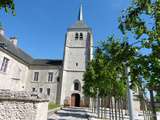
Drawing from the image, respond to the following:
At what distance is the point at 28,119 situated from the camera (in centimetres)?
733

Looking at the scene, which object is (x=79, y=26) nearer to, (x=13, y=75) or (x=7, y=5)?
(x=13, y=75)

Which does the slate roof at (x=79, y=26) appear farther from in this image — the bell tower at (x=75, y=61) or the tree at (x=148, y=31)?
the tree at (x=148, y=31)

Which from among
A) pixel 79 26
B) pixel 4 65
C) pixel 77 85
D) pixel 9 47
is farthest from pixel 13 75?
pixel 79 26

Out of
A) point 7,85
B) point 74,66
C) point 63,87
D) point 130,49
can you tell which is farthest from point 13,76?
point 130,49

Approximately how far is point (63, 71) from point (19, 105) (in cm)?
Result: 2655

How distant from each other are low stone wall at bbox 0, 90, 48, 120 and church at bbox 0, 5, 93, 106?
23472 mm

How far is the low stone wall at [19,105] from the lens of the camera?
7.40 meters

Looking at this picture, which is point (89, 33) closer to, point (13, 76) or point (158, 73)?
point (13, 76)

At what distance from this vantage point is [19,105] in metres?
7.52

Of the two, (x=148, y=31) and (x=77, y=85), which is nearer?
(x=148, y=31)

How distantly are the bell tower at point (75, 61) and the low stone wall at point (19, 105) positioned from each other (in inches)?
991

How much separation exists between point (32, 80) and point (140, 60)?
32391 mm

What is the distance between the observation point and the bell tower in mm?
33275

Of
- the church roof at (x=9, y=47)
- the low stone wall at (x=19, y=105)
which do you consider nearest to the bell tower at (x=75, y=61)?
the church roof at (x=9, y=47)
